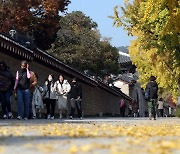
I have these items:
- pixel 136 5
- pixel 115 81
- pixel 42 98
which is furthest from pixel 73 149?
pixel 115 81

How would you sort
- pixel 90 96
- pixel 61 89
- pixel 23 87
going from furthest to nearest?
1. pixel 90 96
2. pixel 61 89
3. pixel 23 87

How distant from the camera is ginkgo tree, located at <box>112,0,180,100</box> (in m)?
20.2

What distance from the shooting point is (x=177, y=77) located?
3609 cm

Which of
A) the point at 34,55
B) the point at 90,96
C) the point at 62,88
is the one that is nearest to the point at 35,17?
the point at 90,96

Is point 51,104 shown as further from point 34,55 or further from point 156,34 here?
point 156,34

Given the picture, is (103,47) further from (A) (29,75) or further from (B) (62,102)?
(A) (29,75)

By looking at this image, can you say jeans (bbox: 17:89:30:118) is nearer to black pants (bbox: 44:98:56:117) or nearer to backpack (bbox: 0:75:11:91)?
backpack (bbox: 0:75:11:91)

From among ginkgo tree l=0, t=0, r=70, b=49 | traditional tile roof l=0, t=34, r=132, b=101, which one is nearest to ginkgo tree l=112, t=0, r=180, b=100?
traditional tile roof l=0, t=34, r=132, b=101

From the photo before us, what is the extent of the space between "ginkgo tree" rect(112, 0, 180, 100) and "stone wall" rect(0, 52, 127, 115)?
4328mm

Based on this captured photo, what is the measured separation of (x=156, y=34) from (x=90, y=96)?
44.8 ft

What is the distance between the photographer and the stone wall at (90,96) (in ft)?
79.0

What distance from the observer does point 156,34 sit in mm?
28969

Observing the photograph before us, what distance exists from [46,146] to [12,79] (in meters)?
12.1

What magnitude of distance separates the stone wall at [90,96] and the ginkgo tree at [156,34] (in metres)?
4.33
